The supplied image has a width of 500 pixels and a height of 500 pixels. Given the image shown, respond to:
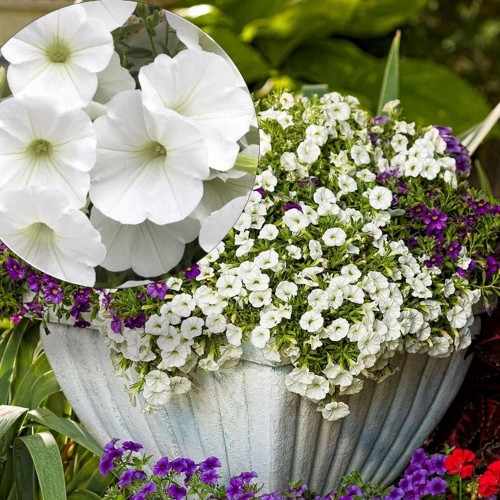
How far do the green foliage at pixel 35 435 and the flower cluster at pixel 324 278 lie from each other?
0.72 feet

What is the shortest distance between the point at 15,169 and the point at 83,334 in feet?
1.91

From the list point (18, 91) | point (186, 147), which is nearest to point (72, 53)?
point (18, 91)

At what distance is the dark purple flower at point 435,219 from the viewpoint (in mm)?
1570

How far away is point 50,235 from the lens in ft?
3.67

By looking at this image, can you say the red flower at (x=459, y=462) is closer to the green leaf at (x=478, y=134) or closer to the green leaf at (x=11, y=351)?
the green leaf at (x=478, y=134)

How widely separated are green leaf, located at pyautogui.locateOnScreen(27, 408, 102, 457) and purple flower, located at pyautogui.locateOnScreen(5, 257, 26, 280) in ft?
0.97

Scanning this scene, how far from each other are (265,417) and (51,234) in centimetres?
56

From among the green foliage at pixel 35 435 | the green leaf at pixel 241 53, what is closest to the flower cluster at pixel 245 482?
the green foliage at pixel 35 435

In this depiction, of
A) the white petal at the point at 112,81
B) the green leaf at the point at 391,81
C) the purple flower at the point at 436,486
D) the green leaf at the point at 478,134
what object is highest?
the green leaf at the point at 391,81

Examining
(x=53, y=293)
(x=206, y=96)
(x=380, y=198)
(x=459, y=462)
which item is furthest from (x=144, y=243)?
(x=459, y=462)

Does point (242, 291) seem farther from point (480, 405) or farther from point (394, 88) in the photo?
point (394, 88)

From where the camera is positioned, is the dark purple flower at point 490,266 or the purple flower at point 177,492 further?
the dark purple flower at point 490,266

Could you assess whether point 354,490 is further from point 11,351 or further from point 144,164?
point 11,351

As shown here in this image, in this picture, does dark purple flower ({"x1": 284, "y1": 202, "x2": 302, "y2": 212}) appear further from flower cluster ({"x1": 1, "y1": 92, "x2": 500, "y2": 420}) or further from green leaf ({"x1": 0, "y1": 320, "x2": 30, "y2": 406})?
green leaf ({"x1": 0, "y1": 320, "x2": 30, "y2": 406})
